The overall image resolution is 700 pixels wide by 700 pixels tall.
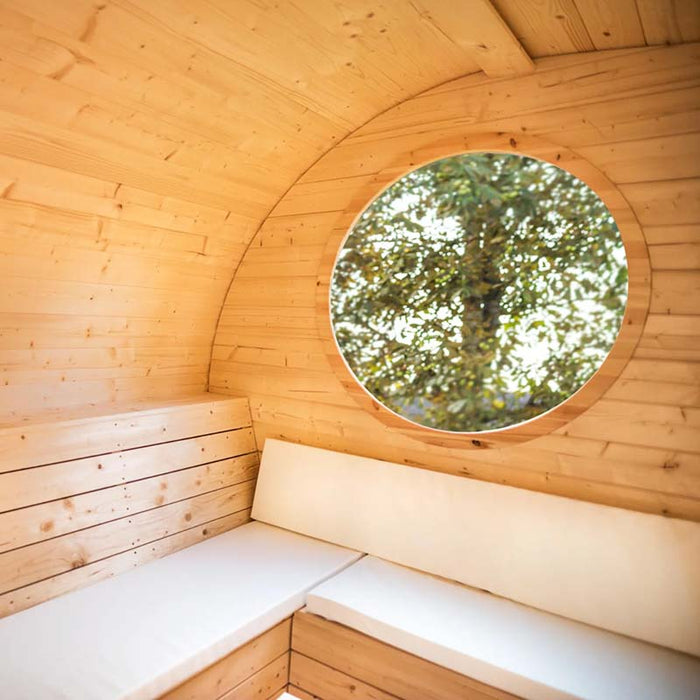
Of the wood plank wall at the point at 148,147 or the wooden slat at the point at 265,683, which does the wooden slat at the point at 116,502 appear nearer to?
the wood plank wall at the point at 148,147

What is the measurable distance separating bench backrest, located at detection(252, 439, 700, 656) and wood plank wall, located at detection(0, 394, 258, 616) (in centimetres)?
26

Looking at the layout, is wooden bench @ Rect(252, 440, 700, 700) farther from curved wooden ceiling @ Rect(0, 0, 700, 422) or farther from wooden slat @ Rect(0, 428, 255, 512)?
curved wooden ceiling @ Rect(0, 0, 700, 422)

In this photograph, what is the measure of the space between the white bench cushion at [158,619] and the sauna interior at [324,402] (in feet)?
0.04

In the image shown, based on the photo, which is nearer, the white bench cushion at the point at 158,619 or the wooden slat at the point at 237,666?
the white bench cushion at the point at 158,619

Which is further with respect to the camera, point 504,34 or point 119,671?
point 504,34

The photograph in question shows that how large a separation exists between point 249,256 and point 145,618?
70.5 inches

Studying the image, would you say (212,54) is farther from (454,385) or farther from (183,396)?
(454,385)

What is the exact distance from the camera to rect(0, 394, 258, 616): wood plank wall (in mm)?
2273

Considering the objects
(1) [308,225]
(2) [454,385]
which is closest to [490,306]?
(2) [454,385]

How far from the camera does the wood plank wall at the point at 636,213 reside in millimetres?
2170

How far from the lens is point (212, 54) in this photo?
210 cm

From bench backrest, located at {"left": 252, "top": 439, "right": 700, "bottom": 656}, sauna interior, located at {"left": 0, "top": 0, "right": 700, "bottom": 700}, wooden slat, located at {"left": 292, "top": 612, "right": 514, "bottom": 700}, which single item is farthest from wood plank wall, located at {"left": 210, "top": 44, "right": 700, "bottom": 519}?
wooden slat, located at {"left": 292, "top": 612, "right": 514, "bottom": 700}

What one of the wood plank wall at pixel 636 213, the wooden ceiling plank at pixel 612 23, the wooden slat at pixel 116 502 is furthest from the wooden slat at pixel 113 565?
the wooden ceiling plank at pixel 612 23

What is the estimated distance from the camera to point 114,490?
2.60m
